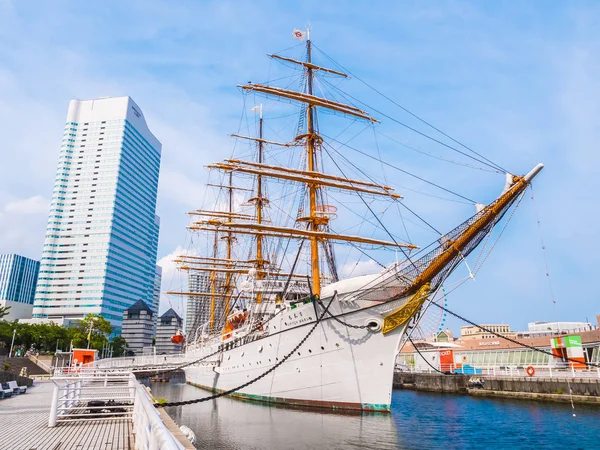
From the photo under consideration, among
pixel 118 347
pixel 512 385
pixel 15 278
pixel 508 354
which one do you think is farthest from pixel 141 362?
pixel 15 278

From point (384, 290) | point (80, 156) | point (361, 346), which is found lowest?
point (361, 346)

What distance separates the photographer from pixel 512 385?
88.2ft

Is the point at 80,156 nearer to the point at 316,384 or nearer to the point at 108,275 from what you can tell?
the point at 108,275

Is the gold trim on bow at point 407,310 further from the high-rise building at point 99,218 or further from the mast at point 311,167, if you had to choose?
the high-rise building at point 99,218

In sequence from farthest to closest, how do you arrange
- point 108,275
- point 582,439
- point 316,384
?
point 108,275 < point 316,384 < point 582,439

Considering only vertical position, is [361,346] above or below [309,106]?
below

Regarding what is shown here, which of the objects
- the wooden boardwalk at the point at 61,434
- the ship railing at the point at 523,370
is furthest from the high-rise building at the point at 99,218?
the wooden boardwalk at the point at 61,434

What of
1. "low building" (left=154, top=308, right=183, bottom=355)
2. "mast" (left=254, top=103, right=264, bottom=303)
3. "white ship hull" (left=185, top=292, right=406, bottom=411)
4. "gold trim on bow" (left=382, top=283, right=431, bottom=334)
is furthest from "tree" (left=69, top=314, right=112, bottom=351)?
"gold trim on bow" (left=382, top=283, right=431, bottom=334)

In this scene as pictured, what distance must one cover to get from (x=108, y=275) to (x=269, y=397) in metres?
99.3

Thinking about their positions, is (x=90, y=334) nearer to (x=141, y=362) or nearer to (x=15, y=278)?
(x=141, y=362)

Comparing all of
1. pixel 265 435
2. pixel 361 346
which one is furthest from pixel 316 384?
pixel 265 435

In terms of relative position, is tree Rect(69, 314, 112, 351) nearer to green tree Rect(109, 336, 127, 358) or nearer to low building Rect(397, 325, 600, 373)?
green tree Rect(109, 336, 127, 358)

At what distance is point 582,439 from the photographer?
1395 centimetres

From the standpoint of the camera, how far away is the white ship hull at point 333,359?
18.1 metres
